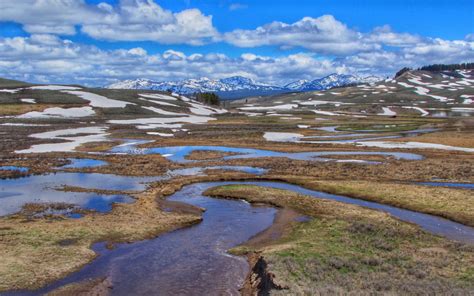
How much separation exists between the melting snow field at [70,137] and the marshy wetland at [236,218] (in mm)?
763

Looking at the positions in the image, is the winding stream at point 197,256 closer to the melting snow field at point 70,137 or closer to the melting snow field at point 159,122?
the melting snow field at point 70,137

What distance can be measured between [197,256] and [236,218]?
8.84 meters

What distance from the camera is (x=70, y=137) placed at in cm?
8638

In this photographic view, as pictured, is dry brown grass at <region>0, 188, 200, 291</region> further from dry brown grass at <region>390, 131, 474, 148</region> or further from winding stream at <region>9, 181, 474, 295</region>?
dry brown grass at <region>390, 131, 474, 148</region>

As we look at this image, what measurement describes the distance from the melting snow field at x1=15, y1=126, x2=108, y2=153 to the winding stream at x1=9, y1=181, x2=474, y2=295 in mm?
43498

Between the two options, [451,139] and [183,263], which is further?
[451,139]

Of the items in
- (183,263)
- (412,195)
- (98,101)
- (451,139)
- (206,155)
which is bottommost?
(451,139)

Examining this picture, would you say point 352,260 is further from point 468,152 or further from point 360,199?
point 468,152

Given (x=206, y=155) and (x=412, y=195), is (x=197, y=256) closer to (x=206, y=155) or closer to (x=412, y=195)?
(x=412, y=195)

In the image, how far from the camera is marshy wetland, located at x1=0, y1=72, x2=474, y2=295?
2098 centimetres

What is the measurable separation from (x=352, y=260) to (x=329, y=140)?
2605 inches

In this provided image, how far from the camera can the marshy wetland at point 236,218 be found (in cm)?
2098

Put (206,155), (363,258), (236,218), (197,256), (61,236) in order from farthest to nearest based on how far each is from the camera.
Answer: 1. (206,155)
2. (236,218)
3. (61,236)
4. (197,256)
5. (363,258)

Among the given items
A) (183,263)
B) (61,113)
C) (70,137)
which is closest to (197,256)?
(183,263)
